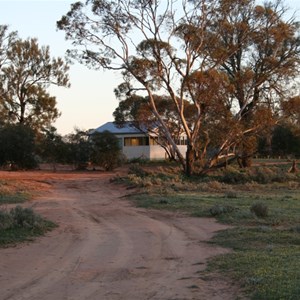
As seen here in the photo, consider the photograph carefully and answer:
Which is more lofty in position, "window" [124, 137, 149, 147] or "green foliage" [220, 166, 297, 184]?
"window" [124, 137, 149, 147]

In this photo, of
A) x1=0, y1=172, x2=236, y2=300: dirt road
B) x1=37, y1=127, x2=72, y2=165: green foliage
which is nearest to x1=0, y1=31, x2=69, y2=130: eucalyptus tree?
x1=37, y1=127, x2=72, y2=165: green foliage

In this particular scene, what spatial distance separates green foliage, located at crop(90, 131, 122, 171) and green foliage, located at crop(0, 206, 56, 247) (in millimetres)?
29000

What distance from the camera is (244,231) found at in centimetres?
1245

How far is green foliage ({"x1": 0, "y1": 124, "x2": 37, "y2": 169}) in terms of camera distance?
40.2 m

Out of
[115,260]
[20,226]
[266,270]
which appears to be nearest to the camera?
[266,270]

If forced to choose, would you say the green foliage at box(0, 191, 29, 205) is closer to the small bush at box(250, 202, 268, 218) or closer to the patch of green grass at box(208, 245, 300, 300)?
the small bush at box(250, 202, 268, 218)

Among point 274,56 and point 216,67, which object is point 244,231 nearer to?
point 216,67

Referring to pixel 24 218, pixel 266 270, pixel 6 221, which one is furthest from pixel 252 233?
pixel 6 221

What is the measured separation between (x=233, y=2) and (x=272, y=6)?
215 inches

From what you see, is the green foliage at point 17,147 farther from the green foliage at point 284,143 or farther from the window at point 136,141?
the green foliage at point 284,143

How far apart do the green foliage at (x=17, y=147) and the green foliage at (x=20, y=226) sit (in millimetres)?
28233

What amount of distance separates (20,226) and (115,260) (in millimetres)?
3771

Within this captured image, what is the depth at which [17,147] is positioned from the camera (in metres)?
40.6

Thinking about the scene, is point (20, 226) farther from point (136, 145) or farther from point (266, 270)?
point (136, 145)
